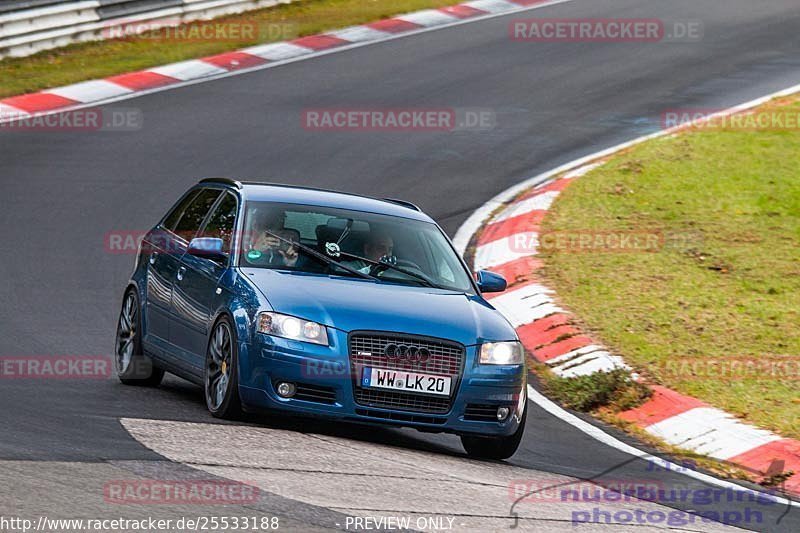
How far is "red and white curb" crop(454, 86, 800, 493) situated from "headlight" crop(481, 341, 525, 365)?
1.67 metres

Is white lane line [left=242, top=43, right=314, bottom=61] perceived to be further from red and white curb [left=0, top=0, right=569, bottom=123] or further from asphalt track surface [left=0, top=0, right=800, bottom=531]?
asphalt track surface [left=0, top=0, right=800, bottom=531]

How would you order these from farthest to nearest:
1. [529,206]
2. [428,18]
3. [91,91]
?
[428,18], [91,91], [529,206]

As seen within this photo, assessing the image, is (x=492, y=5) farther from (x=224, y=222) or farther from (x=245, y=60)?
(x=224, y=222)

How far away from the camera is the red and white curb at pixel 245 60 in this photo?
63.9 feet

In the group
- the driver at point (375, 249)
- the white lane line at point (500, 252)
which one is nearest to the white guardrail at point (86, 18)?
the white lane line at point (500, 252)

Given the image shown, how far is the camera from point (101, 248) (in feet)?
47.2

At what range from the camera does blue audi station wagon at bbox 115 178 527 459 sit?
27.7ft

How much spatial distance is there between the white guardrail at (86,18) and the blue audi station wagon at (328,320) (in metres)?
11.6

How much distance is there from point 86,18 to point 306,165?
6.63 m

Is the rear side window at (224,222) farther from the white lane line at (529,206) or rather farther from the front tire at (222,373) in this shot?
the white lane line at (529,206)

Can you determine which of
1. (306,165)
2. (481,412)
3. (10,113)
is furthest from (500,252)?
(10,113)

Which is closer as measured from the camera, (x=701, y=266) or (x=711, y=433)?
(x=711, y=433)

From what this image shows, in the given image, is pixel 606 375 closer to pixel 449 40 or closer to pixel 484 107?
pixel 484 107

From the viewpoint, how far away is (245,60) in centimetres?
2225
